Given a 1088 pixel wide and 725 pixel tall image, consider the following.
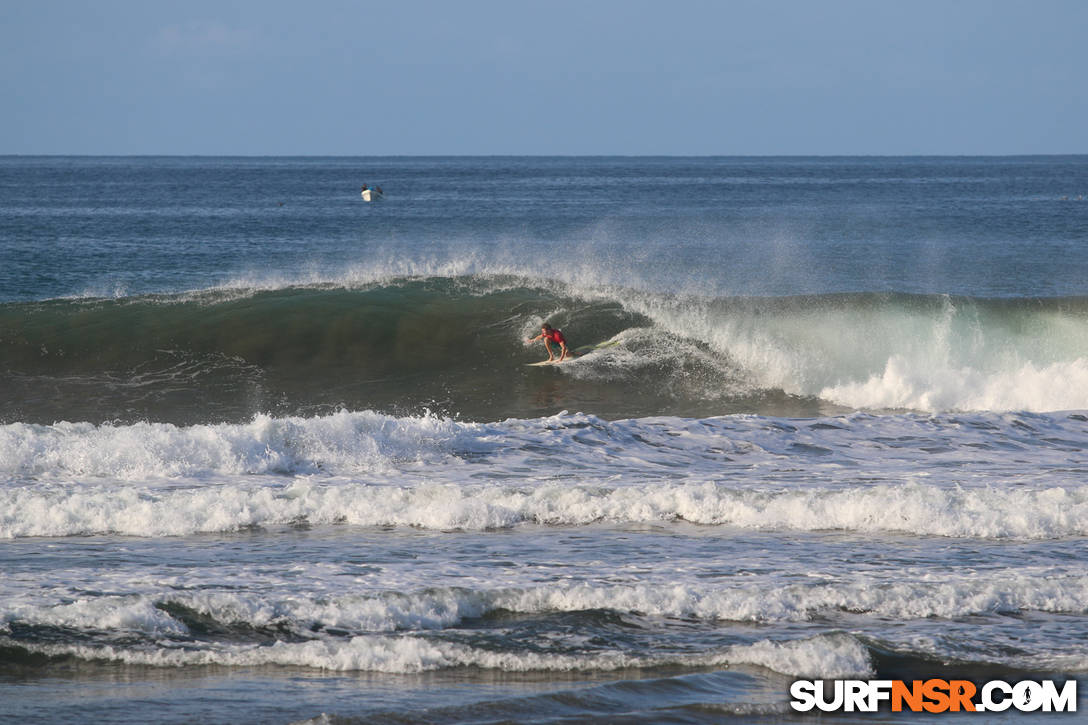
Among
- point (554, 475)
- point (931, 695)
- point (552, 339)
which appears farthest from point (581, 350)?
point (931, 695)

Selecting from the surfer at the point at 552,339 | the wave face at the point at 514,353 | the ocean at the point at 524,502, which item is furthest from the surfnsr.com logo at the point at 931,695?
the surfer at the point at 552,339

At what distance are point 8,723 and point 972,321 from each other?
2042 cm

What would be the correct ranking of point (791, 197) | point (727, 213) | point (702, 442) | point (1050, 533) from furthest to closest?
point (791, 197) → point (727, 213) → point (702, 442) → point (1050, 533)

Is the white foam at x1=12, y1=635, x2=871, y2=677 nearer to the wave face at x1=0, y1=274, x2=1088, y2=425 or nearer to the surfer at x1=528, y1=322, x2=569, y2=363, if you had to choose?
the wave face at x1=0, y1=274, x2=1088, y2=425

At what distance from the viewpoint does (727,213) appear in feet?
216

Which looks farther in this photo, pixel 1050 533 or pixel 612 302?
pixel 612 302

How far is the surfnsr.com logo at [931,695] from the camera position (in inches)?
254

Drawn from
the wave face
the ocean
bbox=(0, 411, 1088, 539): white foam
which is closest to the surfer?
the wave face

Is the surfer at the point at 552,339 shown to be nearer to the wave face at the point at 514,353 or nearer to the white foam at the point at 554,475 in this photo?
the wave face at the point at 514,353

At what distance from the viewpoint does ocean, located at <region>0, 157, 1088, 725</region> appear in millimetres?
6859

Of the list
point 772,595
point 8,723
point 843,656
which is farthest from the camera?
point 772,595

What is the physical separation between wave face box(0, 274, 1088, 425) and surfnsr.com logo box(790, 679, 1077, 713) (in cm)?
945

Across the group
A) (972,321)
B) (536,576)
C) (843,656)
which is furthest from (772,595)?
(972,321)

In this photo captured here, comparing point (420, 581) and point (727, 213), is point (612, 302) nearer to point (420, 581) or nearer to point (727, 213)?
point (420, 581)
